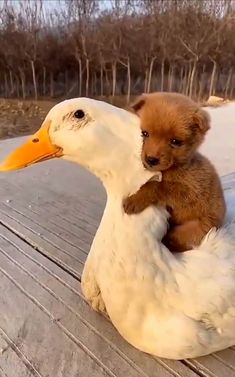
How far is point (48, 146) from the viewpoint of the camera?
0.60m

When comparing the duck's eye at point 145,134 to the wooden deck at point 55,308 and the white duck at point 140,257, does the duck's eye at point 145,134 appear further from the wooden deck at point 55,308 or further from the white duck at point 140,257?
the wooden deck at point 55,308

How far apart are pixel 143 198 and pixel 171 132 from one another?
0.33ft

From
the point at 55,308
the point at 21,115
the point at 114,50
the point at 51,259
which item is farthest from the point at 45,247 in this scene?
the point at 114,50

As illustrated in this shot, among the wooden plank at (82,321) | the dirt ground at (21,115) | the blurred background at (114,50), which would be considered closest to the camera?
the wooden plank at (82,321)

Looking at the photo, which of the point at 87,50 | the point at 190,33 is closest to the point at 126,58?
the point at 87,50

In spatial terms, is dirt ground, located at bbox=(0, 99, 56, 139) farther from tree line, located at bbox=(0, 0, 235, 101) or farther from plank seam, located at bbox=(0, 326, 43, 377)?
plank seam, located at bbox=(0, 326, 43, 377)

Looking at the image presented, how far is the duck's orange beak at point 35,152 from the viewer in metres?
0.60

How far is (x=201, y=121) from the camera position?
20.8 inches

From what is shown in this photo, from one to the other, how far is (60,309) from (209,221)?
0.35 metres

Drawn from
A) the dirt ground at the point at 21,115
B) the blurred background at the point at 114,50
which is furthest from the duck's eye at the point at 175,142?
the blurred background at the point at 114,50

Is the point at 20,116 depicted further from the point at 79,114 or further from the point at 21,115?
the point at 79,114

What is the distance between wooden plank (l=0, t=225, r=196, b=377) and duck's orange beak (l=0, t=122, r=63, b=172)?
302 millimetres

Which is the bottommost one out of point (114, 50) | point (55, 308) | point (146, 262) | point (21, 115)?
point (21, 115)

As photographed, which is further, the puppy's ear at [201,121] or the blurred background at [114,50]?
the blurred background at [114,50]
